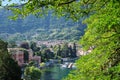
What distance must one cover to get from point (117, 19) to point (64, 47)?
5121 inches

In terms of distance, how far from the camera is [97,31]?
6.94 m

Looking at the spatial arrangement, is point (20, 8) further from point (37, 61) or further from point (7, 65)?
point (37, 61)

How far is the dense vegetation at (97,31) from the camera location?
634 cm

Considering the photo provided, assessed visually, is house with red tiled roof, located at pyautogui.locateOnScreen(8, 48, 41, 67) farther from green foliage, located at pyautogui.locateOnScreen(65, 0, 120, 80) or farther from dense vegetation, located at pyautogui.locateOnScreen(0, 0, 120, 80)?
green foliage, located at pyautogui.locateOnScreen(65, 0, 120, 80)

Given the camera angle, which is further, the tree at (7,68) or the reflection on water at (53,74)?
the reflection on water at (53,74)

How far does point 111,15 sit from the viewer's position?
6.20 metres

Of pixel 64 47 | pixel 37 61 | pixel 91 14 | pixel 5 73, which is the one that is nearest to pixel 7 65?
pixel 5 73

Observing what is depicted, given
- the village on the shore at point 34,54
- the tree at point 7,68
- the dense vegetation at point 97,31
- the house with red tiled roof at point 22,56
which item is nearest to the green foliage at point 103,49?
the dense vegetation at point 97,31

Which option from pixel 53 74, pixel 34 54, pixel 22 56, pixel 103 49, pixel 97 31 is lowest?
pixel 53 74

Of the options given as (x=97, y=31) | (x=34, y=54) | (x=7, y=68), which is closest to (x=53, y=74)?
(x=34, y=54)

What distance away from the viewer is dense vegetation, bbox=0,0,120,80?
6.34 metres

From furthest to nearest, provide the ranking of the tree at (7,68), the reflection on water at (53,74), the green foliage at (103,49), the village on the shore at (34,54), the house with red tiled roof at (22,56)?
the village on the shore at (34,54), the house with red tiled roof at (22,56), the reflection on water at (53,74), the tree at (7,68), the green foliage at (103,49)

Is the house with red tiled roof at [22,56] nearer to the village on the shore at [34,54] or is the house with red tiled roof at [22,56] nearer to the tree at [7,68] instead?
Result: the village on the shore at [34,54]

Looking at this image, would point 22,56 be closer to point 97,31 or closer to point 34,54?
point 34,54
